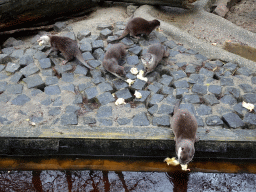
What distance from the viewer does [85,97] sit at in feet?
13.0

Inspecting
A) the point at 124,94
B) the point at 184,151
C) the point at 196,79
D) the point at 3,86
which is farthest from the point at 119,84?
the point at 3,86

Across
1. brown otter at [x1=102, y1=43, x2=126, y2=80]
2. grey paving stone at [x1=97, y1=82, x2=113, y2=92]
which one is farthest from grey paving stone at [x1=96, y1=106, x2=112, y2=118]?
brown otter at [x1=102, y1=43, x2=126, y2=80]

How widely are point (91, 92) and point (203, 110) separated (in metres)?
1.81

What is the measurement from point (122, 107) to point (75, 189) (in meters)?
1.36

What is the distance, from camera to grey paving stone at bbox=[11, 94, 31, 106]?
3.76m

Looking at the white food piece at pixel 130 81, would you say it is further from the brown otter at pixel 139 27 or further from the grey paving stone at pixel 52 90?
the brown otter at pixel 139 27

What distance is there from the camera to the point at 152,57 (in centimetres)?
421

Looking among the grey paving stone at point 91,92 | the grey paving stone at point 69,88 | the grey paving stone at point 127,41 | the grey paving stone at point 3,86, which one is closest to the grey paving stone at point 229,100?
the grey paving stone at point 91,92

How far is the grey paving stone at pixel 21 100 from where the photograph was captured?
376 centimetres

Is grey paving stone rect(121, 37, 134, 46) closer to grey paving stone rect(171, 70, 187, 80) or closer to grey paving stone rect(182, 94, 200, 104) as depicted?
grey paving stone rect(171, 70, 187, 80)

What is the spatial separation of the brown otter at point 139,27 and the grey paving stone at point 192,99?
6.49 ft

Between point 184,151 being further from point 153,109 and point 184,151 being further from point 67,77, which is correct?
point 67,77

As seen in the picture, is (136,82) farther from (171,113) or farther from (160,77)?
(171,113)

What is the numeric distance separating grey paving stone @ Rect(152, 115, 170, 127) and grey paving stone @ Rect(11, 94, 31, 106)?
6.69 feet
